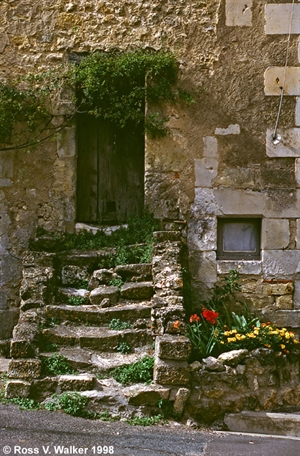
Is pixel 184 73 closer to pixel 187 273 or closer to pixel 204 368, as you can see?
pixel 187 273

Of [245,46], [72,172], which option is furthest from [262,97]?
[72,172]

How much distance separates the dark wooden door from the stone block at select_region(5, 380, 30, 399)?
2910 millimetres

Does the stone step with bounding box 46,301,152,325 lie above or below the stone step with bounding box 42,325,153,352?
above

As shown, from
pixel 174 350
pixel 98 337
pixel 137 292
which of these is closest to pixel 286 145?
pixel 137 292

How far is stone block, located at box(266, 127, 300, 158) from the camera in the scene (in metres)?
6.53

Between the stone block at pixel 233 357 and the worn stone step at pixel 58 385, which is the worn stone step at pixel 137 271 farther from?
the worn stone step at pixel 58 385

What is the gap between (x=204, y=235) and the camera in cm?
657

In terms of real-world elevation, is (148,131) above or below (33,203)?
above

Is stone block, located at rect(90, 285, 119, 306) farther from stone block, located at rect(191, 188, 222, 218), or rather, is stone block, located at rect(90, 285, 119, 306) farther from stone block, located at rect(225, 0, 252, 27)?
stone block, located at rect(225, 0, 252, 27)

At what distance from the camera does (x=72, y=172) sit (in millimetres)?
6879

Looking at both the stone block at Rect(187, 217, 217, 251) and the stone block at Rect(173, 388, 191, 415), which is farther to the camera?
the stone block at Rect(187, 217, 217, 251)

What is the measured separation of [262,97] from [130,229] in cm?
232

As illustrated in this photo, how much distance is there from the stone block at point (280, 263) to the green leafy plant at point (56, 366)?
278 cm

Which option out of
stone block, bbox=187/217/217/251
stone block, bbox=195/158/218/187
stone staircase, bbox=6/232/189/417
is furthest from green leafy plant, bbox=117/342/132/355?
stone block, bbox=195/158/218/187
